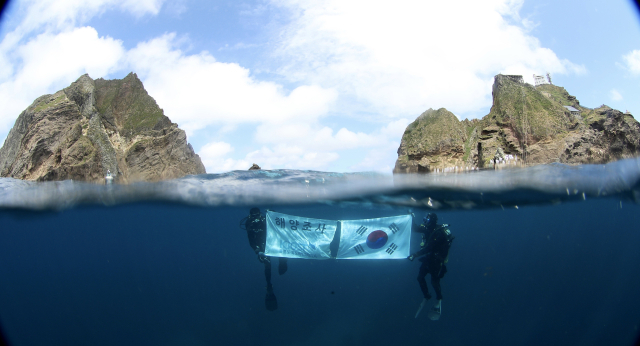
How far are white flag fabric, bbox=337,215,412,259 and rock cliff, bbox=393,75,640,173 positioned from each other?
673cm

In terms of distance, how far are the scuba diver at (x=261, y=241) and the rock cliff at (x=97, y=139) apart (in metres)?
8.91

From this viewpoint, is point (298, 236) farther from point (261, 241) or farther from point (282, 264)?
point (261, 241)

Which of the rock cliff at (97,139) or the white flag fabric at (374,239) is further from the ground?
the rock cliff at (97,139)

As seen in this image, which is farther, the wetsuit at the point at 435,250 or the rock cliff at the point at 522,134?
the rock cliff at the point at 522,134

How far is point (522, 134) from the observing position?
52.4 ft

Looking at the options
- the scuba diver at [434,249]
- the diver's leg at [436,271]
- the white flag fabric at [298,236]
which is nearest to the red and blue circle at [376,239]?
the scuba diver at [434,249]

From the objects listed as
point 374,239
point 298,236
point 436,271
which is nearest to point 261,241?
point 298,236

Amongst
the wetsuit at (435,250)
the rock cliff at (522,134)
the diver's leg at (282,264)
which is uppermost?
the rock cliff at (522,134)

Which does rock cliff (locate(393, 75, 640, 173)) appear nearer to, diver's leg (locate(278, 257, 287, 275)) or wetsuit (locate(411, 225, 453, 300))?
wetsuit (locate(411, 225, 453, 300))

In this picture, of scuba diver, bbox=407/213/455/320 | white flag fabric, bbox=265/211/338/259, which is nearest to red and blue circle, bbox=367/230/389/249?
scuba diver, bbox=407/213/455/320

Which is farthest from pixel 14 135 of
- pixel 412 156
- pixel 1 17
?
pixel 412 156

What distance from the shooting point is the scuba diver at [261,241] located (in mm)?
11281

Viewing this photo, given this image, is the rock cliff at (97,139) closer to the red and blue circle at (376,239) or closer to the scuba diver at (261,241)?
the scuba diver at (261,241)

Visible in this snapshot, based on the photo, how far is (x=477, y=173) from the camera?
556 inches
